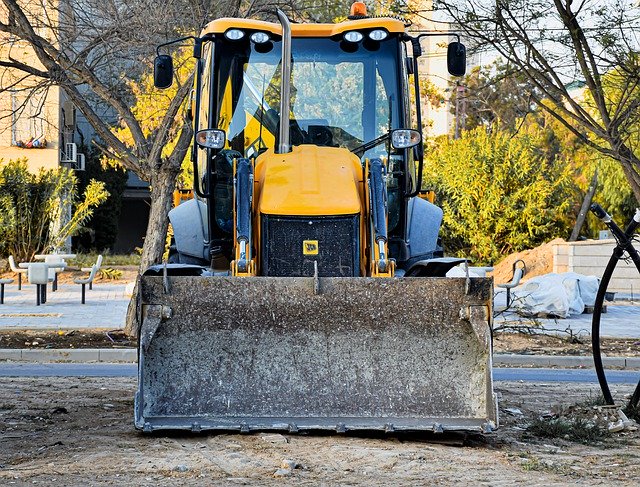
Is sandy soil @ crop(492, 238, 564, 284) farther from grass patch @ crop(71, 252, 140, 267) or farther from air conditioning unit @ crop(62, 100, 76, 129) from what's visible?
air conditioning unit @ crop(62, 100, 76, 129)

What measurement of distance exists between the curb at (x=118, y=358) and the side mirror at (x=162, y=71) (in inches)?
196

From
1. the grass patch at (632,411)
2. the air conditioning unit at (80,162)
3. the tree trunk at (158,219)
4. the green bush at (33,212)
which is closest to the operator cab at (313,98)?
the grass patch at (632,411)

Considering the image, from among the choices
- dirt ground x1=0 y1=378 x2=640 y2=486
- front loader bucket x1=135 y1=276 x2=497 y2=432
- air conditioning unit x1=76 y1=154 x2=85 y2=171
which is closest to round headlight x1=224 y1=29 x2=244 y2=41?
front loader bucket x1=135 y1=276 x2=497 y2=432

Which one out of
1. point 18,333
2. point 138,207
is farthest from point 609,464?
point 138,207

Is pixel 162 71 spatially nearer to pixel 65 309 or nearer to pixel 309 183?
pixel 309 183

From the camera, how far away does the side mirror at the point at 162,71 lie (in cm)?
985

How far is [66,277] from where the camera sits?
95.6ft

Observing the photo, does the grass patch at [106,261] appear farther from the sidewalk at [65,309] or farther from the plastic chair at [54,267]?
the plastic chair at [54,267]

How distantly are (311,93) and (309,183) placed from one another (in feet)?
4.12

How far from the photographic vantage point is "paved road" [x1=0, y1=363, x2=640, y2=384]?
1234cm

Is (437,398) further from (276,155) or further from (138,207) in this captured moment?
(138,207)

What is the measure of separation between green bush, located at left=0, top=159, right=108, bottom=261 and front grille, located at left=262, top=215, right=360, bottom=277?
22.4 metres

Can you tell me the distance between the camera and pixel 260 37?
9289 millimetres

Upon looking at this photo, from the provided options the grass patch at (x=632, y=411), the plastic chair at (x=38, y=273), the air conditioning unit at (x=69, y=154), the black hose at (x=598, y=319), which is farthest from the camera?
the air conditioning unit at (x=69, y=154)
